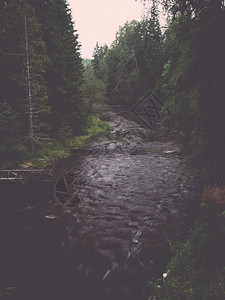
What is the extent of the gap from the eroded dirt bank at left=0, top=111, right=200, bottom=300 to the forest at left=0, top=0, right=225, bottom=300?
94cm

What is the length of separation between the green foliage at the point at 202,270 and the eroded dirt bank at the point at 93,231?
930mm

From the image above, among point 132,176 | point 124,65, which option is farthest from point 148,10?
point 124,65

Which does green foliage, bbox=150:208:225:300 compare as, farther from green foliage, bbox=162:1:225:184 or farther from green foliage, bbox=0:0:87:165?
green foliage, bbox=0:0:87:165

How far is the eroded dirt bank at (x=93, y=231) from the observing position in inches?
201

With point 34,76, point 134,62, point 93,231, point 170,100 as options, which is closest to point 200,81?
point 170,100

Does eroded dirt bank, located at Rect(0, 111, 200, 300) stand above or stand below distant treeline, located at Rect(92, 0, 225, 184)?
below

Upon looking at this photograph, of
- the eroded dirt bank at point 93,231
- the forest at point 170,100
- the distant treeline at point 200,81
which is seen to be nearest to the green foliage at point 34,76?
the forest at point 170,100

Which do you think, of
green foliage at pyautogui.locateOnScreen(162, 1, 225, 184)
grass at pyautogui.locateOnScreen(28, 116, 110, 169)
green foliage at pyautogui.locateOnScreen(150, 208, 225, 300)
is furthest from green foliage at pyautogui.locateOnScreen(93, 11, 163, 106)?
green foliage at pyautogui.locateOnScreen(150, 208, 225, 300)

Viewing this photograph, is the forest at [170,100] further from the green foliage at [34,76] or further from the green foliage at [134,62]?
the green foliage at [134,62]

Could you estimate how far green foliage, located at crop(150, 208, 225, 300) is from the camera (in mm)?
3512

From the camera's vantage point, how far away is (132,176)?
12.2 meters

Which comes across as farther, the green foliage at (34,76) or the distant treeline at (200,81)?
the green foliage at (34,76)

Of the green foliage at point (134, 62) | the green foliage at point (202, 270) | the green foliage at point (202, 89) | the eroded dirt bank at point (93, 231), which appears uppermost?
the green foliage at point (134, 62)

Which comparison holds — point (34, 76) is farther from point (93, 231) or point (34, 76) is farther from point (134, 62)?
point (134, 62)
